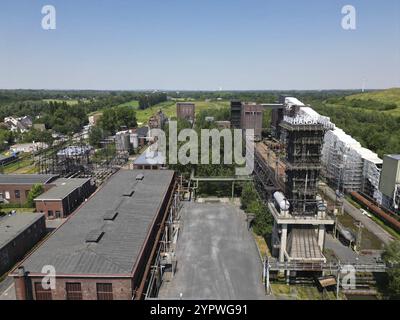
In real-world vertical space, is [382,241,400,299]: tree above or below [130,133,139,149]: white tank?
below

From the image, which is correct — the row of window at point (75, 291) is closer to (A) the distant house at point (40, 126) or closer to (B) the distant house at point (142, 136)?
(B) the distant house at point (142, 136)

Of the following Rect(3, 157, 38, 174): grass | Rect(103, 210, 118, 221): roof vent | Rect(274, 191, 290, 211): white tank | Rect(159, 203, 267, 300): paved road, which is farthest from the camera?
Rect(3, 157, 38, 174): grass

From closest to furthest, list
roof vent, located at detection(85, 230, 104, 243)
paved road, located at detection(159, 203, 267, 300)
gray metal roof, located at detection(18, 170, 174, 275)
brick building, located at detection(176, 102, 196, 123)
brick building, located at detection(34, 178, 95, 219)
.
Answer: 1. gray metal roof, located at detection(18, 170, 174, 275)
2. roof vent, located at detection(85, 230, 104, 243)
3. paved road, located at detection(159, 203, 267, 300)
4. brick building, located at detection(34, 178, 95, 219)
5. brick building, located at detection(176, 102, 196, 123)

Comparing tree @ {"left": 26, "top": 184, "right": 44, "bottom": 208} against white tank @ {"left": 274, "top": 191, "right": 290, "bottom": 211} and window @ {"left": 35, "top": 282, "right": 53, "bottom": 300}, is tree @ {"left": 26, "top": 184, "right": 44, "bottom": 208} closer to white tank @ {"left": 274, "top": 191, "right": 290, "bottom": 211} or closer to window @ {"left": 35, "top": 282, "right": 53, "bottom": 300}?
window @ {"left": 35, "top": 282, "right": 53, "bottom": 300}

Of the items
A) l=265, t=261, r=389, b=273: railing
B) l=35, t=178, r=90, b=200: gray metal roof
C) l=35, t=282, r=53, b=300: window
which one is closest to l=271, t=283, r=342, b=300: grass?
l=265, t=261, r=389, b=273: railing

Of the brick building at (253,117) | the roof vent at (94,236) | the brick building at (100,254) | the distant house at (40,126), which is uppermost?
the brick building at (253,117)

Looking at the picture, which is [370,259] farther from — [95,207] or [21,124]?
[21,124]

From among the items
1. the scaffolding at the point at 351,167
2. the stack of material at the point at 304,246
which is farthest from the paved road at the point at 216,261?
the scaffolding at the point at 351,167

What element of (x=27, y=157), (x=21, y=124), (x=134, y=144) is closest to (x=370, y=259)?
(x=134, y=144)
